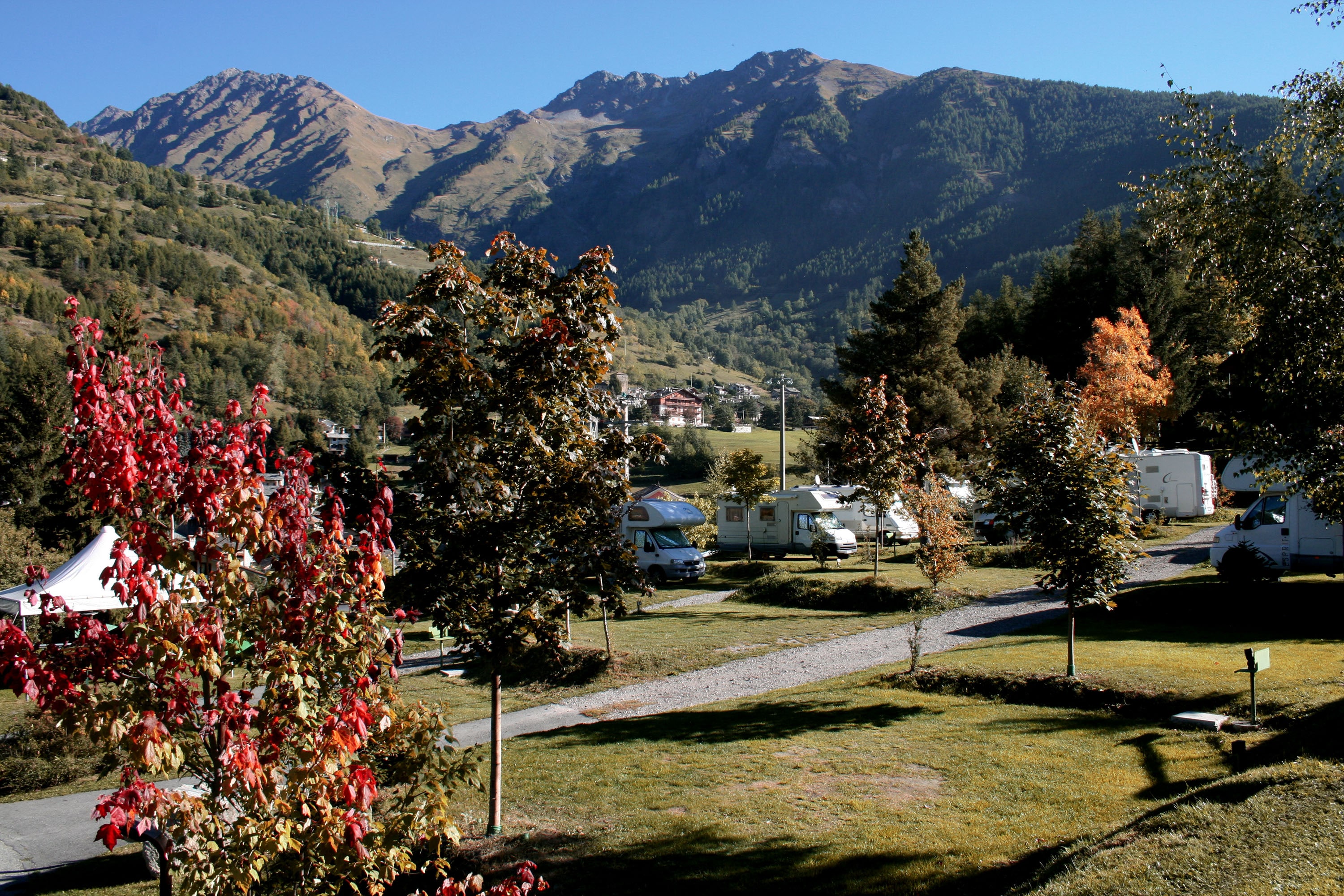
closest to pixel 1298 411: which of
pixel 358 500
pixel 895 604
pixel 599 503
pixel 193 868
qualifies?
pixel 599 503

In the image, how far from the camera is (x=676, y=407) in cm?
14238

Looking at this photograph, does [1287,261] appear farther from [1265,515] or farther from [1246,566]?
[1265,515]

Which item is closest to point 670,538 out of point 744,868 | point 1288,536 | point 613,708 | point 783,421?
point 783,421

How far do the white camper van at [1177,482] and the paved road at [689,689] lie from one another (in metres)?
13.2

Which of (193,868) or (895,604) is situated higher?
(193,868)

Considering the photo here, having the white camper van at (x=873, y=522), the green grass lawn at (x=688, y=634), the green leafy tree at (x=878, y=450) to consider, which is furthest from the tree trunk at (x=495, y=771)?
the white camper van at (x=873, y=522)

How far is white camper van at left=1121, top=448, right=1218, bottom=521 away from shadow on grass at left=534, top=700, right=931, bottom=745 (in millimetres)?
27087

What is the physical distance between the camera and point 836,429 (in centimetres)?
4081

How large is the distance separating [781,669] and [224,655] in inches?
496

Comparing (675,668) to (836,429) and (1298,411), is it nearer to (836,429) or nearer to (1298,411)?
(1298,411)

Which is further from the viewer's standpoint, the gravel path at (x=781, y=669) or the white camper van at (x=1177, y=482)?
the white camper van at (x=1177, y=482)

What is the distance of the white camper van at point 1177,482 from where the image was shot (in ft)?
110

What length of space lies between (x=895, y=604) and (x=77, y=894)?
17.2m

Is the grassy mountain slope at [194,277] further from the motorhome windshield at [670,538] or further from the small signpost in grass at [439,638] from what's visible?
the small signpost in grass at [439,638]
